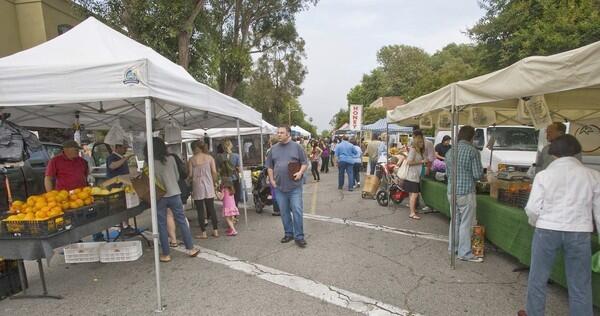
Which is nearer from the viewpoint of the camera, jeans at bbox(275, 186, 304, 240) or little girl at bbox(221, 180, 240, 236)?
jeans at bbox(275, 186, 304, 240)

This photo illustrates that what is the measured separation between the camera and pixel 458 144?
4758 millimetres

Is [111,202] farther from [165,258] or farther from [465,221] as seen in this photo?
[465,221]

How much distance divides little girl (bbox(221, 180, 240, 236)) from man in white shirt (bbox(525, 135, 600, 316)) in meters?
4.64

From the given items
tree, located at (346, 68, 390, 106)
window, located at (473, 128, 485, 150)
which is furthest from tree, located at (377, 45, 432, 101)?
window, located at (473, 128, 485, 150)

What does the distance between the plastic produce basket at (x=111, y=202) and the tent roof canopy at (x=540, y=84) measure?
4.36 metres

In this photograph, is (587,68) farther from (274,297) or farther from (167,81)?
(167,81)

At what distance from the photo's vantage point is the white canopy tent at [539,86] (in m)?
2.79

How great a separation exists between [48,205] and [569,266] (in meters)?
4.88

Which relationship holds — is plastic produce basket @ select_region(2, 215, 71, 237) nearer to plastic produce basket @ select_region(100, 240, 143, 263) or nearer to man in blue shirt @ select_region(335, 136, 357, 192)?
plastic produce basket @ select_region(100, 240, 143, 263)

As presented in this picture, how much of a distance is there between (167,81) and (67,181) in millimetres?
2451

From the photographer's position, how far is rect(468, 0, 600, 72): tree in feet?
45.2

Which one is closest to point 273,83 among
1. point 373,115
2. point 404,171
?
point 373,115

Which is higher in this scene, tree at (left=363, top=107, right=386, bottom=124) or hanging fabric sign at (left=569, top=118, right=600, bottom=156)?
tree at (left=363, top=107, right=386, bottom=124)

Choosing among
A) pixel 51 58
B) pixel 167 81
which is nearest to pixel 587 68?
pixel 167 81
